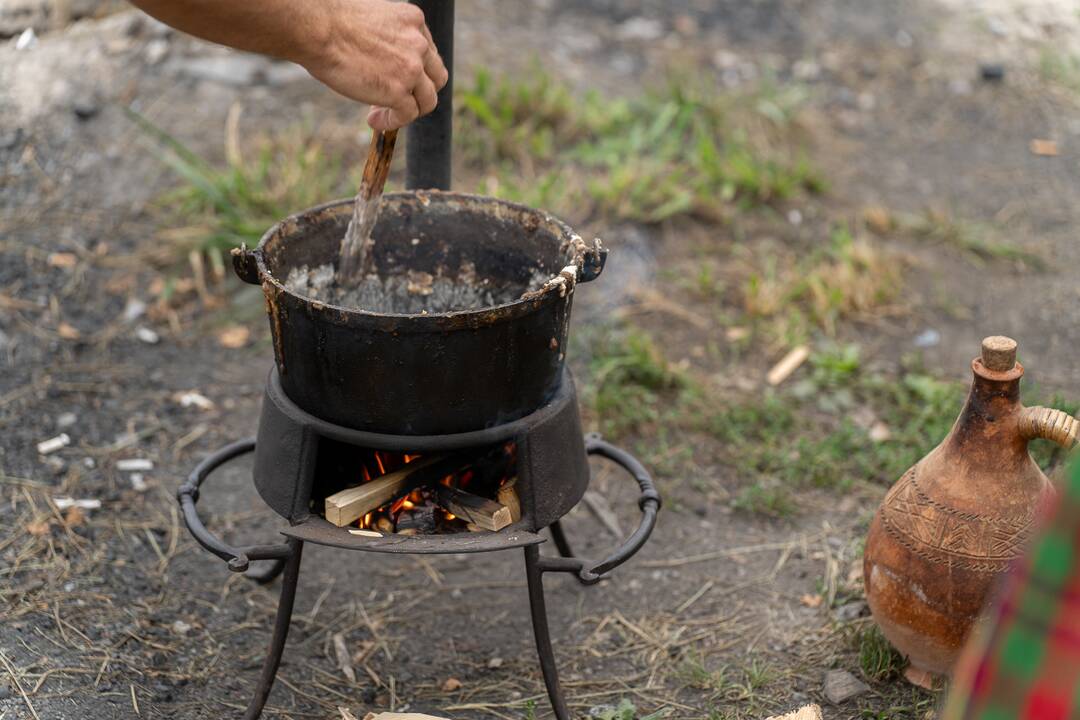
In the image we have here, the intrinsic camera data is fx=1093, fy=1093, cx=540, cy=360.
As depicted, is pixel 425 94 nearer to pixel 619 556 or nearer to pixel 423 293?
pixel 423 293

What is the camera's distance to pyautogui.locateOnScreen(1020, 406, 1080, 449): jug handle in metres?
2.47

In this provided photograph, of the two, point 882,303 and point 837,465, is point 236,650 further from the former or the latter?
point 882,303

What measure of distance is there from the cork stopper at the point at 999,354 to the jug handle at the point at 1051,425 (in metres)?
0.12

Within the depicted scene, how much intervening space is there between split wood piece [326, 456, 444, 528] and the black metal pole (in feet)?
2.89

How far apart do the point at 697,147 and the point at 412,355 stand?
3.69 meters

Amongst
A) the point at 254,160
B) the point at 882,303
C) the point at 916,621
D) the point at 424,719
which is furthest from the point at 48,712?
the point at 882,303

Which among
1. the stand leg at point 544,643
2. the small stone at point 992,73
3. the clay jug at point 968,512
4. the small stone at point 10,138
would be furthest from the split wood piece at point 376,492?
the small stone at point 992,73

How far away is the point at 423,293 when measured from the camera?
2.96m

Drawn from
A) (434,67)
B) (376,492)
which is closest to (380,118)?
(434,67)

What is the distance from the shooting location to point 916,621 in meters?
2.73

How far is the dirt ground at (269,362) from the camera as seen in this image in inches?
119

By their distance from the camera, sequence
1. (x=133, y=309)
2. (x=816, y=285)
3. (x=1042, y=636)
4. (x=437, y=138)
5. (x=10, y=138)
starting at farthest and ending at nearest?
(x=10, y=138)
(x=816, y=285)
(x=133, y=309)
(x=437, y=138)
(x=1042, y=636)

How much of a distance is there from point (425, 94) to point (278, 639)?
1.37 m

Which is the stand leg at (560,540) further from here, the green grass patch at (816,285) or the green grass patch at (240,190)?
the green grass patch at (240,190)
